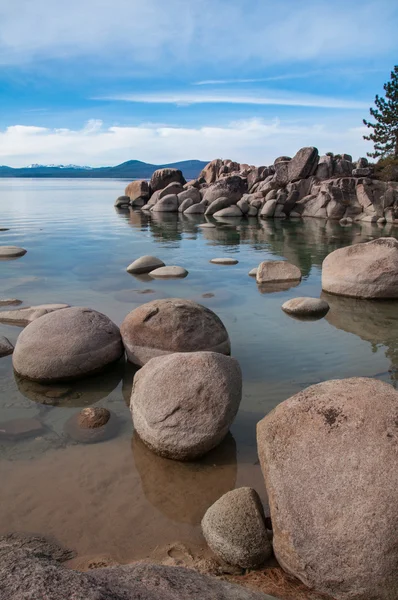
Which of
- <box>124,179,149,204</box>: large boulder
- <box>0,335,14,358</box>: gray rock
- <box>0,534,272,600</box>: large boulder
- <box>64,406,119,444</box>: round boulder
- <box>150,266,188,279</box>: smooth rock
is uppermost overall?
<box>124,179,149,204</box>: large boulder

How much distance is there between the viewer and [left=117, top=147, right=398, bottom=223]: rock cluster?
32.0 meters

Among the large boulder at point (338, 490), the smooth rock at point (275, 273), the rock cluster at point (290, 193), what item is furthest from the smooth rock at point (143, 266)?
the rock cluster at point (290, 193)

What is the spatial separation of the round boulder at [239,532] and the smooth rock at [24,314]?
20.5ft

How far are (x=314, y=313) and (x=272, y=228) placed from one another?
17684 mm

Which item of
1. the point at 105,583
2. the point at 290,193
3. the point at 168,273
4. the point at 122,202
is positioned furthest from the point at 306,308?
the point at 122,202

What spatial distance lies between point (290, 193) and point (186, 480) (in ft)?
107

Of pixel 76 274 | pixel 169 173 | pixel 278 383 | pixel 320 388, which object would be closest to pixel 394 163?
pixel 169 173

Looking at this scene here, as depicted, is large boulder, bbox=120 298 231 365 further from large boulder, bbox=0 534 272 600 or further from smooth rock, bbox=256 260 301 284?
smooth rock, bbox=256 260 301 284

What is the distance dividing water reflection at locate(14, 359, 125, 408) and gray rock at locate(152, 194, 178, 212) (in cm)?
3057

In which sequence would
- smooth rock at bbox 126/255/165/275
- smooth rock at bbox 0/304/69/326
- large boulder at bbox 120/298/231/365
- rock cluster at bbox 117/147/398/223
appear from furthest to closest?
rock cluster at bbox 117/147/398/223 < smooth rock at bbox 126/255/165/275 < smooth rock at bbox 0/304/69/326 < large boulder at bbox 120/298/231/365

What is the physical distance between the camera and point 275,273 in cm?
1299

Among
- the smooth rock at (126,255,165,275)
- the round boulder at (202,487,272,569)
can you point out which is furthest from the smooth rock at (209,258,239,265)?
the round boulder at (202,487,272,569)

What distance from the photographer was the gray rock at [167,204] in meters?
36.4

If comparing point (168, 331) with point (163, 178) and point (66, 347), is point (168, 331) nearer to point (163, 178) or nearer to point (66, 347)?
point (66, 347)
